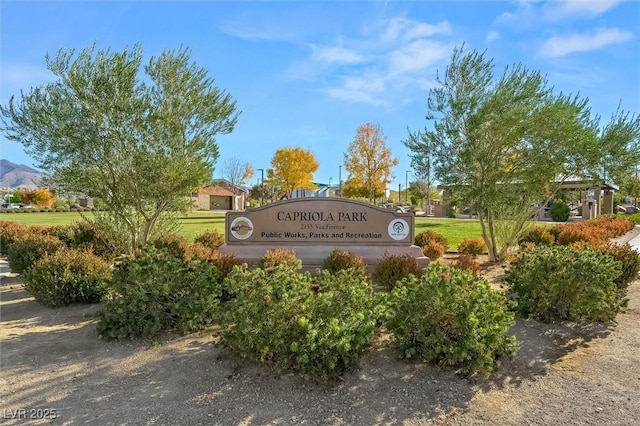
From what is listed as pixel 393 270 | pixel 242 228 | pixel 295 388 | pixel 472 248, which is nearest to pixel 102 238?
pixel 242 228

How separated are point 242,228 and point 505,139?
18.2 feet

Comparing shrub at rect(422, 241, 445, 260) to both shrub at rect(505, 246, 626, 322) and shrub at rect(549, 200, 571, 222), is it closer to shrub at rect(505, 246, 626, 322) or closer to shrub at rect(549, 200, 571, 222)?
shrub at rect(505, 246, 626, 322)

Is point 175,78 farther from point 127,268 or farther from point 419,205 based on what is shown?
point 419,205

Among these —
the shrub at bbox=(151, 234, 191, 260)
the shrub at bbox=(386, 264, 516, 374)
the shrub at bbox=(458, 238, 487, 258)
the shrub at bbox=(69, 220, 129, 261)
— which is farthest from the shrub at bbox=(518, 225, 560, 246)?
the shrub at bbox=(69, 220, 129, 261)

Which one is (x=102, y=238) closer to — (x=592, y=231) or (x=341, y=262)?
(x=341, y=262)

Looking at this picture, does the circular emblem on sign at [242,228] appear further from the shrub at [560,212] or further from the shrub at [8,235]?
the shrub at [560,212]

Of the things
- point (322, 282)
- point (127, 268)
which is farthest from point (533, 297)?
point (127, 268)

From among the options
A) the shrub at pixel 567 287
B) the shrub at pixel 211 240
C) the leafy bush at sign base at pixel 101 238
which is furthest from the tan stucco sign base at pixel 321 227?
the shrub at pixel 567 287

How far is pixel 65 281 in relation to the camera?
5.96 meters

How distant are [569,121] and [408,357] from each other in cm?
737

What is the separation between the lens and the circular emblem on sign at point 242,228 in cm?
833

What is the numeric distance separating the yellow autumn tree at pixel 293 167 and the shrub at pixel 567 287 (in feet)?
111

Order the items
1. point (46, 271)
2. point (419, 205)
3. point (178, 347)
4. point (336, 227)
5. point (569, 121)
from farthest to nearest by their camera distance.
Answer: point (419, 205) < point (569, 121) < point (336, 227) < point (46, 271) < point (178, 347)

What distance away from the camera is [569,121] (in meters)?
8.88
